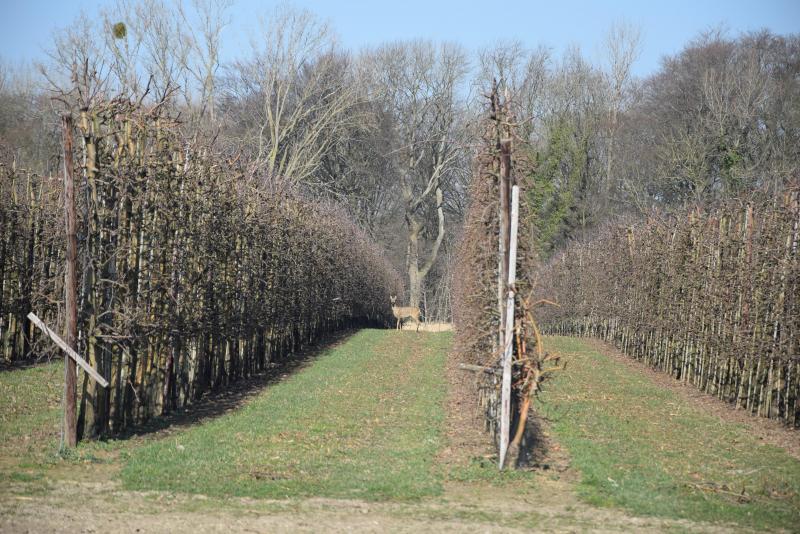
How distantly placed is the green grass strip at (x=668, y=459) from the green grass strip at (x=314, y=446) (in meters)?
1.87

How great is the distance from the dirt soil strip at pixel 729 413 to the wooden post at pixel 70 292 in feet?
28.5

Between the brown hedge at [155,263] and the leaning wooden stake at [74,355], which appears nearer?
the leaning wooden stake at [74,355]

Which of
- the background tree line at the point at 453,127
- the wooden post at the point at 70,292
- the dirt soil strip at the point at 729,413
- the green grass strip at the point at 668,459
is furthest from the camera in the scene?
the background tree line at the point at 453,127

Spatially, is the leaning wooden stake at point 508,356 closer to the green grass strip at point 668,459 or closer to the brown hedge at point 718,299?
the green grass strip at point 668,459

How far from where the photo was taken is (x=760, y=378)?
14.1 metres

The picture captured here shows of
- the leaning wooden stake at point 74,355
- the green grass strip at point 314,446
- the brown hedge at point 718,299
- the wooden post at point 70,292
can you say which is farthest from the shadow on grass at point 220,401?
the brown hedge at point 718,299

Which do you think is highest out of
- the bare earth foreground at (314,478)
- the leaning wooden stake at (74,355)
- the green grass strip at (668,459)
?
the leaning wooden stake at (74,355)

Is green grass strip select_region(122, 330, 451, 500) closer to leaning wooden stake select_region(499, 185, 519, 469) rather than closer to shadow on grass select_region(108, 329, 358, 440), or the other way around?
shadow on grass select_region(108, 329, 358, 440)

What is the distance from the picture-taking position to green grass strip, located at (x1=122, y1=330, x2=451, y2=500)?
27.1 ft

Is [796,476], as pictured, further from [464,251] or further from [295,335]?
[295,335]

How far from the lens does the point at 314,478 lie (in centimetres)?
863

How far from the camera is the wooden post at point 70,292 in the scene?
367 inches

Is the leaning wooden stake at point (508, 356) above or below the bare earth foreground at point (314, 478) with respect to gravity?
above

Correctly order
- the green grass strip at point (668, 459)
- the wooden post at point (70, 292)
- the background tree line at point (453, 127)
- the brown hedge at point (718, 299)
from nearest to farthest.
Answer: the green grass strip at point (668, 459), the wooden post at point (70, 292), the brown hedge at point (718, 299), the background tree line at point (453, 127)
